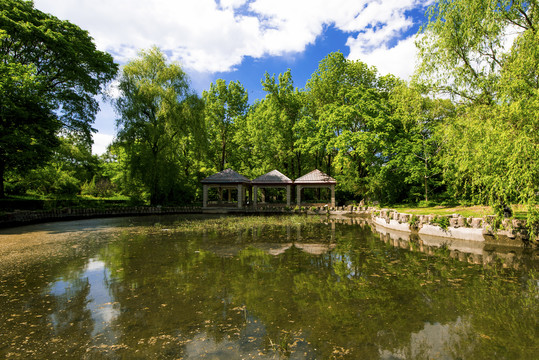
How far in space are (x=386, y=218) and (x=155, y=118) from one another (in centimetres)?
2295

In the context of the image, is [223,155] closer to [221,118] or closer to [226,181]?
[221,118]

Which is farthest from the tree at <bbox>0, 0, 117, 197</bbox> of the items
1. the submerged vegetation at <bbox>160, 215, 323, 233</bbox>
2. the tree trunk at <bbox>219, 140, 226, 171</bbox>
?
the tree trunk at <bbox>219, 140, 226, 171</bbox>

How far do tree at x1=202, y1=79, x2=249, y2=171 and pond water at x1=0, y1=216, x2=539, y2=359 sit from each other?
27.3 meters

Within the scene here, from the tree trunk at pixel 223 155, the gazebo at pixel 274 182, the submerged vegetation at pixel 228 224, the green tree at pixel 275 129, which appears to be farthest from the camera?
the tree trunk at pixel 223 155

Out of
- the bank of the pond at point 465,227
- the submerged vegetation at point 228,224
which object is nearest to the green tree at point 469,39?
the bank of the pond at point 465,227

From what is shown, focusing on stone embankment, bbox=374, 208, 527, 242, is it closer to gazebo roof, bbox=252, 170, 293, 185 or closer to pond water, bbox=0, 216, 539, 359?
pond water, bbox=0, 216, 539, 359

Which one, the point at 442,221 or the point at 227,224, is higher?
the point at 442,221

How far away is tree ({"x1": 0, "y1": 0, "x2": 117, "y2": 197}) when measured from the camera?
52.7 feet

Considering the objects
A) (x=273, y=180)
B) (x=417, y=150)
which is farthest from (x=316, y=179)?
(x=417, y=150)

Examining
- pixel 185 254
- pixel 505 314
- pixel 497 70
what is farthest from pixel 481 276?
pixel 497 70

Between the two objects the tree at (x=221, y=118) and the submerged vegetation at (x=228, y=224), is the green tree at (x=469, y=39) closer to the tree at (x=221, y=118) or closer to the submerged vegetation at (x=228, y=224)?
the submerged vegetation at (x=228, y=224)

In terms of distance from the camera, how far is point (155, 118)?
89.0 ft

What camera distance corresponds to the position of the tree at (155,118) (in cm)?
2523

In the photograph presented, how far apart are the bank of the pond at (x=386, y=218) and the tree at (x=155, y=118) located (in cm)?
352
